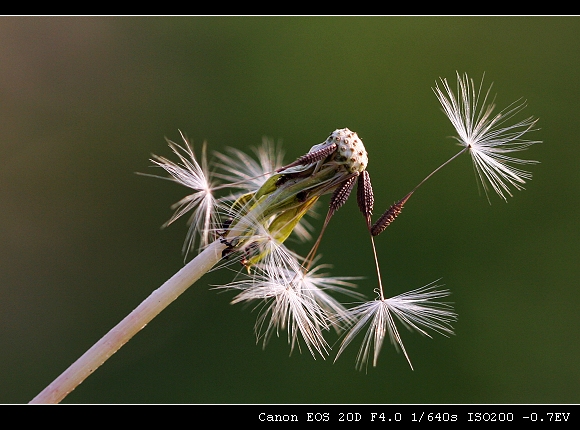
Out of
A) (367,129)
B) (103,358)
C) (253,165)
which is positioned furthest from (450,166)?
(103,358)

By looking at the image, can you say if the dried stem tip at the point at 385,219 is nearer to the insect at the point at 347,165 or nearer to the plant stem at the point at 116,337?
the insect at the point at 347,165

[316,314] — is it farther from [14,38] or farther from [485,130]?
[14,38]

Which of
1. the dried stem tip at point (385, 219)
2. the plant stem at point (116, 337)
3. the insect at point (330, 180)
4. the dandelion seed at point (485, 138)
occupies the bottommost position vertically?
the plant stem at point (116, 337)

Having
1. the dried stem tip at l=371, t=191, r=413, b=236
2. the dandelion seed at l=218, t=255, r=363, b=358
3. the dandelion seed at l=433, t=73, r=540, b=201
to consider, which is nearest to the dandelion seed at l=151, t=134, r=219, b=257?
the dandelion seed at l=218, t=255, r=363, b=358

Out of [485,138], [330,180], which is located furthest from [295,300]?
[485,138]

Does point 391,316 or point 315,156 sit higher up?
point 315,156

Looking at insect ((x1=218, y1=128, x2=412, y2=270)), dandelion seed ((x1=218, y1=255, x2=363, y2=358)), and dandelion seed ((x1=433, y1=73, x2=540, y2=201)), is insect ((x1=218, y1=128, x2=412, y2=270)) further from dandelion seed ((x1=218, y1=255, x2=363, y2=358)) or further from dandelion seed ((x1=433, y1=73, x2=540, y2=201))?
dandelion seed ((x1=433, y1=73, x2=540, y2=201))

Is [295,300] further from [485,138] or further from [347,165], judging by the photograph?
[485,138]

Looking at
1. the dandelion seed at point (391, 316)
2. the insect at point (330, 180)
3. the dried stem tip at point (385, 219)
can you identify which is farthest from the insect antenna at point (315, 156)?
the dandelion seed at point (391, 316)
